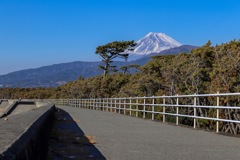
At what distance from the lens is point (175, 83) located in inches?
880

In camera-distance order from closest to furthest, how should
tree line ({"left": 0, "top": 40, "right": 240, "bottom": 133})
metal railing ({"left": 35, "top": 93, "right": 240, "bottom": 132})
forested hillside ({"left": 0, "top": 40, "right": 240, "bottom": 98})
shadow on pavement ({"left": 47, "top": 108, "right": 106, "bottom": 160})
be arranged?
shadow on pavement ({"left": 47, "top": 108, "right": 106, "bottom": 160}), metal railing ({"left": 35, "top": 93, "right": 240, "bottom": 132}), tree line ({"left": 0, "top": 40, "right": 240, "bottom": 133}), forested hillside ({"left": 0, "top": 40, "right": 240, "bottom": 98})

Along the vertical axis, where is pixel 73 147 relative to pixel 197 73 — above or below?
below

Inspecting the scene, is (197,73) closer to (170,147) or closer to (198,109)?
(198,109)

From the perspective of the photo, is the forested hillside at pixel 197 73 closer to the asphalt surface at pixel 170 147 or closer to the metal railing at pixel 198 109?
the metal railing at pixel 198 109

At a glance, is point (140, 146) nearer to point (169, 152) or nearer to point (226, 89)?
point (169, 152)

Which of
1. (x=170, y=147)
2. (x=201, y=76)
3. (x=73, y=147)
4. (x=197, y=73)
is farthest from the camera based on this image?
(x=201, y=76)

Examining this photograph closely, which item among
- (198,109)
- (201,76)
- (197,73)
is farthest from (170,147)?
(201,76)

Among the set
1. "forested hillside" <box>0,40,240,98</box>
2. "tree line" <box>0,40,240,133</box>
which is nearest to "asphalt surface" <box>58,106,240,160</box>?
"tree line" <box>0,40,240,133</box>

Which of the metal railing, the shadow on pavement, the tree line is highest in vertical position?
the tree line

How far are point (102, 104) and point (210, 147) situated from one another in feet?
90.7

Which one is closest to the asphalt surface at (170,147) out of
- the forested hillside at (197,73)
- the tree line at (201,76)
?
the tree line at (201,76)

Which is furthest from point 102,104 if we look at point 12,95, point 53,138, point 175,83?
point 12,95

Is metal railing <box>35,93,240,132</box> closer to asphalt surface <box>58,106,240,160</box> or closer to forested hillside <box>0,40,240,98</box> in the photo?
forested hillside <box>0,40,240,98</box>

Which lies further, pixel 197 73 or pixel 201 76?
pixel 201 76
